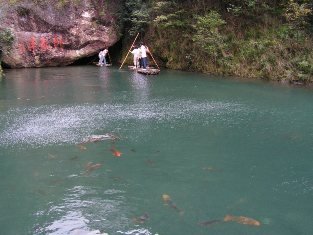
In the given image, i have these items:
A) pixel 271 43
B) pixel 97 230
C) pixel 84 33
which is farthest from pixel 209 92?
pixel 84 33

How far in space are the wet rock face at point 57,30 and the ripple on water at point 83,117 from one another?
36.8ft

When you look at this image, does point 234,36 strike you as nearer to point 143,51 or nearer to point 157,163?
point 143,51

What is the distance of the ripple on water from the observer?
29.2 feet

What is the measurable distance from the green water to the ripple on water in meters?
0.03

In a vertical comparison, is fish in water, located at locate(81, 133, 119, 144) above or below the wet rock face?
below

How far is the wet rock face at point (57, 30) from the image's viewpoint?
71.9 feet

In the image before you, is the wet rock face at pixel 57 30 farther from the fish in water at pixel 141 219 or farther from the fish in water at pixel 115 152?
the fish in water at pixel 141 219

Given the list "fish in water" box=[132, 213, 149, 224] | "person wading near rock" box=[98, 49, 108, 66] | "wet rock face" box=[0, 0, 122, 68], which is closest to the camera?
"fish in water" box=[132, 213, 149, 224]

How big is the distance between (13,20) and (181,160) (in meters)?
17.7

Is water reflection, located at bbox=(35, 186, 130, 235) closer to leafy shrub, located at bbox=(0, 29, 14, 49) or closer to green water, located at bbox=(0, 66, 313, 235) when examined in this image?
green water, located at bbox=(0, 66, 313, 235)

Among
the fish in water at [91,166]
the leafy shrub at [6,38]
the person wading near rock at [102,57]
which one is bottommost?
the fish in water at [91,166]

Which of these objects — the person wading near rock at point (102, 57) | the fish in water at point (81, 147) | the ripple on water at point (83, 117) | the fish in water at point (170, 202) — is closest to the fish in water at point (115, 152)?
the fish in water at point (81, 147)

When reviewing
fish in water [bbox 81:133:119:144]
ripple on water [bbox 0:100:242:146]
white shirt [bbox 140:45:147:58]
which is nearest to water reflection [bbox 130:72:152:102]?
ripple on water [bbox 0:100:242:146]

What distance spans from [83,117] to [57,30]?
44.6 ft
